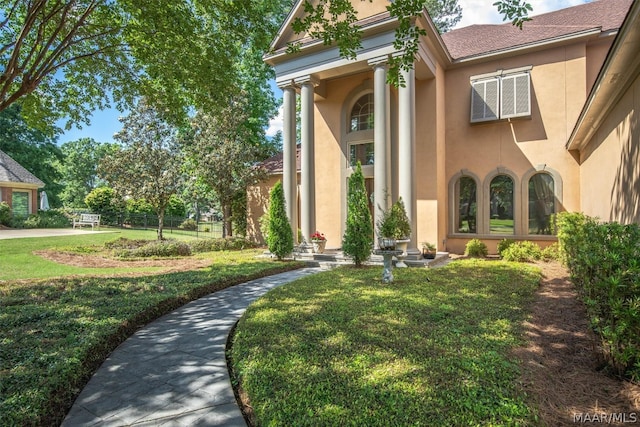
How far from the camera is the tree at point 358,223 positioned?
906cm

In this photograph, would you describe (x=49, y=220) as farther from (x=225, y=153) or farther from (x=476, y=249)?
(x=476, y=249)

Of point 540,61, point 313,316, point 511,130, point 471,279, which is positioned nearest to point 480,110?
point 511,130

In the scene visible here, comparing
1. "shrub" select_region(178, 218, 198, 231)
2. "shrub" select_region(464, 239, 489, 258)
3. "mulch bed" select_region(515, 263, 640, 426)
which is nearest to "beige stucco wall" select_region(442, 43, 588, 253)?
"shrub" select_region(464, 239, 489, 258)

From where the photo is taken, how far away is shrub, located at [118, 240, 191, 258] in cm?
1220

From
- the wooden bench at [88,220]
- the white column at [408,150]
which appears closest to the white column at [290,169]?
the white column at [408,150]

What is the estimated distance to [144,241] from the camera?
1508cm

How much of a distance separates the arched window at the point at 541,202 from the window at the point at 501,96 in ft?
7.15

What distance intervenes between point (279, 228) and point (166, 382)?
7394 mm

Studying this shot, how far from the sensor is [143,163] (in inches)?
581

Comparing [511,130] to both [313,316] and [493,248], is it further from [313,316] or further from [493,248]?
[313,316]

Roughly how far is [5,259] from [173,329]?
9.71 meters

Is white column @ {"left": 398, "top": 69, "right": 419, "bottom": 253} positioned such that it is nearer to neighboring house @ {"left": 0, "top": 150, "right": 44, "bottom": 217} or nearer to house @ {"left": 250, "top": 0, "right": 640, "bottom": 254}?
house @ {"left": 250, "top": 0, "right": 640, "bottom": 254}

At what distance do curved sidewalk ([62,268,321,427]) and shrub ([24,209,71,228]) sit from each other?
2312 centimetres

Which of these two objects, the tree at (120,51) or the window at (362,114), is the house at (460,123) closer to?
the window at (362,114)
